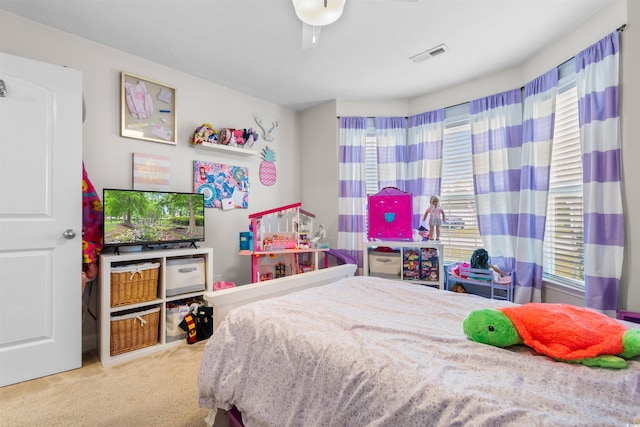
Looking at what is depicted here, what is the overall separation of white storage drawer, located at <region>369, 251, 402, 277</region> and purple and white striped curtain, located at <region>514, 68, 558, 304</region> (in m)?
1.05

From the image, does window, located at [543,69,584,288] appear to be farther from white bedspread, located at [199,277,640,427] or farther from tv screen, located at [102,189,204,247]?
tv screen, located at [102,189,204,247]

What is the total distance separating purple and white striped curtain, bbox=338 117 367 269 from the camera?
11.0 ft

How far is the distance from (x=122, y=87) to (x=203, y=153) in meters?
0.84

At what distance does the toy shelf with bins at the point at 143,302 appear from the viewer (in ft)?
6.50

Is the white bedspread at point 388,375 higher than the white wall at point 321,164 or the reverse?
the reverse

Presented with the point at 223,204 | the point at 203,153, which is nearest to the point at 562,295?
the point at 223,204

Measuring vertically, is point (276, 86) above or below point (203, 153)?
above

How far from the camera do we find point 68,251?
1.93 m

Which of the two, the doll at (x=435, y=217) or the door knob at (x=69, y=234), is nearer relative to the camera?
the door knob at (x=69, y=234)

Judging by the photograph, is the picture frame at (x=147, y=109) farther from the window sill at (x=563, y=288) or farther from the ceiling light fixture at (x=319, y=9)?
the window sill at (x=563, y=288)

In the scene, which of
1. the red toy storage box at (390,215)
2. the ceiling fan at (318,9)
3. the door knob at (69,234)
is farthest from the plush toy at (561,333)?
the door knob at (69,234)

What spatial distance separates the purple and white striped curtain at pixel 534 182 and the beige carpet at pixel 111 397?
8.59ft

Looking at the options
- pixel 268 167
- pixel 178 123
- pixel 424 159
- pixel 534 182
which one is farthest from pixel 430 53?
pixel 178 123

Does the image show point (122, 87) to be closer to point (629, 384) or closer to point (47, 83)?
point (47, 83)
